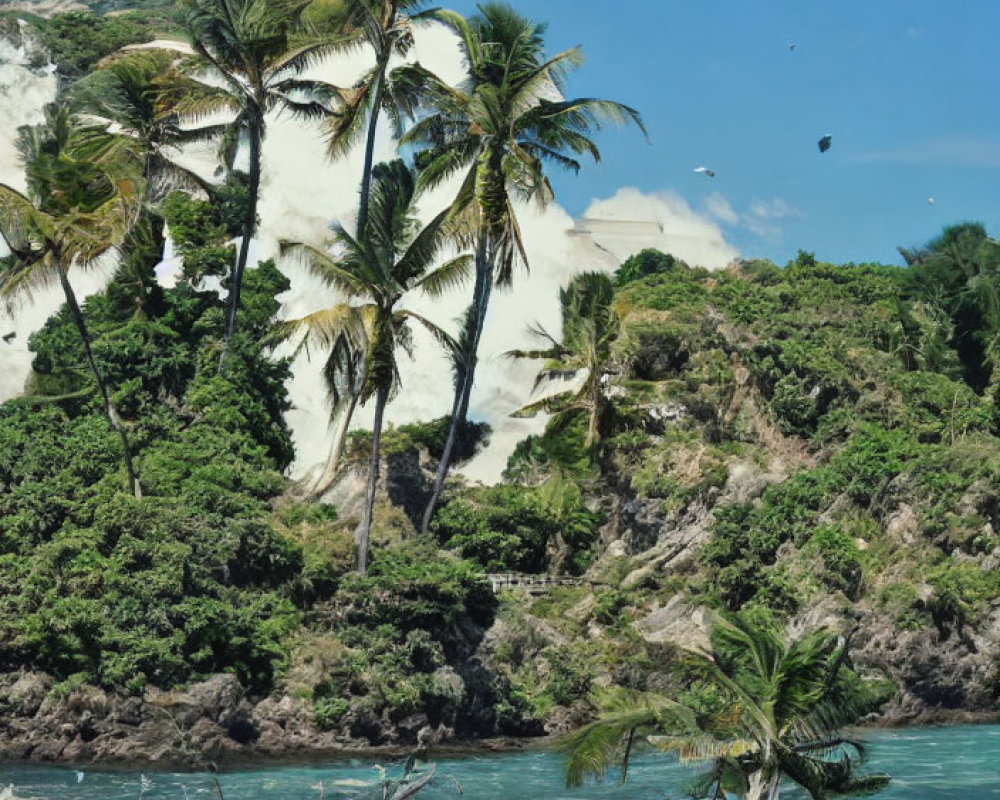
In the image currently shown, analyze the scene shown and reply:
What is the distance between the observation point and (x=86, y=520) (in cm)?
3269

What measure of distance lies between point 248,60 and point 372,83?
3.12 m

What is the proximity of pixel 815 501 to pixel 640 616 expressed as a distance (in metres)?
5.34

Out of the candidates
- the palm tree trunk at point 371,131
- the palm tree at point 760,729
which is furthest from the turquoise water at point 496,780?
the palm tree trunk at point 371,131

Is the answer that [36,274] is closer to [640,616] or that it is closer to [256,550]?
[256,550]

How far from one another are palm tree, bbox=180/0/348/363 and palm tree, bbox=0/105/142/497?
670 centimetres

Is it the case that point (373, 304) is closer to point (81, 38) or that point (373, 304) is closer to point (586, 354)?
point (586, 354)

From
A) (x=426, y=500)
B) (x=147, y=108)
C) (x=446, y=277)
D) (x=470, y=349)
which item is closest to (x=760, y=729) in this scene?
(x=446, y=277)

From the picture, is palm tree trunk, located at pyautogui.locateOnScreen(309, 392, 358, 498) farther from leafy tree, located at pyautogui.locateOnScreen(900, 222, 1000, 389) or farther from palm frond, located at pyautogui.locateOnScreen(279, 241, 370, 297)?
leafy tree, located at pyautogui.locateOnScreen(900, 222, 1000, 389)

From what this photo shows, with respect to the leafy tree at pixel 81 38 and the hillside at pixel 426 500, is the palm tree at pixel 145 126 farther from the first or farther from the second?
the leafy tree at pixel 81 38

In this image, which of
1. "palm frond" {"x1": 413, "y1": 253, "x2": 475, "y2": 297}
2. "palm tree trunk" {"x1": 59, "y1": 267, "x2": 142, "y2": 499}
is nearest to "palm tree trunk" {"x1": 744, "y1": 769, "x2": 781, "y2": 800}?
"palm tree trunk" {"x1": 59, "y1": 267, "x2": 142, "y2": 499}

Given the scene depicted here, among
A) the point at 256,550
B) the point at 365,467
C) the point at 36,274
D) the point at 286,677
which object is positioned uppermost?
the point at 36,274

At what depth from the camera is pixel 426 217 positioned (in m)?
57.2

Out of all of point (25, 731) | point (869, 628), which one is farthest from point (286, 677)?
point (869, 628)

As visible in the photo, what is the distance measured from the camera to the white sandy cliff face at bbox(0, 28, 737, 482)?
176ft
